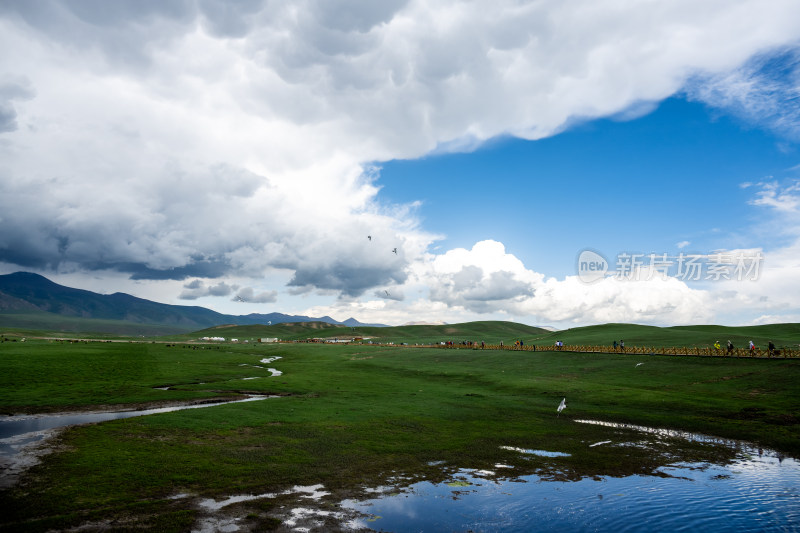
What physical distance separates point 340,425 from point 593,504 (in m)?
21.1

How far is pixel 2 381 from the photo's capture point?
52594 mm

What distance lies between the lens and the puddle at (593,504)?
18.4m

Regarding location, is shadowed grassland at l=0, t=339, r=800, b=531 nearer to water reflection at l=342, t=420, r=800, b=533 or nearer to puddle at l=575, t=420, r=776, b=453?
puddle at l=575, t=420, r=776, b=453

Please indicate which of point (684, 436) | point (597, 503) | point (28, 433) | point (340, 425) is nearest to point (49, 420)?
point (28, 433)

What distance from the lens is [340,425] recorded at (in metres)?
36.3

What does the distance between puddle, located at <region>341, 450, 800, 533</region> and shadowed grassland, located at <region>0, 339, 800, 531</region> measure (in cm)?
205

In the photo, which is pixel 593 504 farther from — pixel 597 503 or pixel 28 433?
pixel 28 433

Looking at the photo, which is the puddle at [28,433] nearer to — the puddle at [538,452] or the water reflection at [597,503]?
the water reflection at [597,503]

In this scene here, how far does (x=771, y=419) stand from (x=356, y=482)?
39.6 m

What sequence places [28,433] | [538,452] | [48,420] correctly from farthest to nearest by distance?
1. [48,420]
2. [28,433]
3. [538,452]

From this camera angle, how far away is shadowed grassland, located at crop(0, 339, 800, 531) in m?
20.8

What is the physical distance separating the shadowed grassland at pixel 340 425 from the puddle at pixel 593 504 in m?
2.05

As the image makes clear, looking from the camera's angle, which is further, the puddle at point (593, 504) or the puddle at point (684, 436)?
the puddle at point (684, 436)

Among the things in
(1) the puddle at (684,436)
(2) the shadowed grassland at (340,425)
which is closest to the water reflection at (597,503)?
(2) the shadowed grassland at (340,425)
